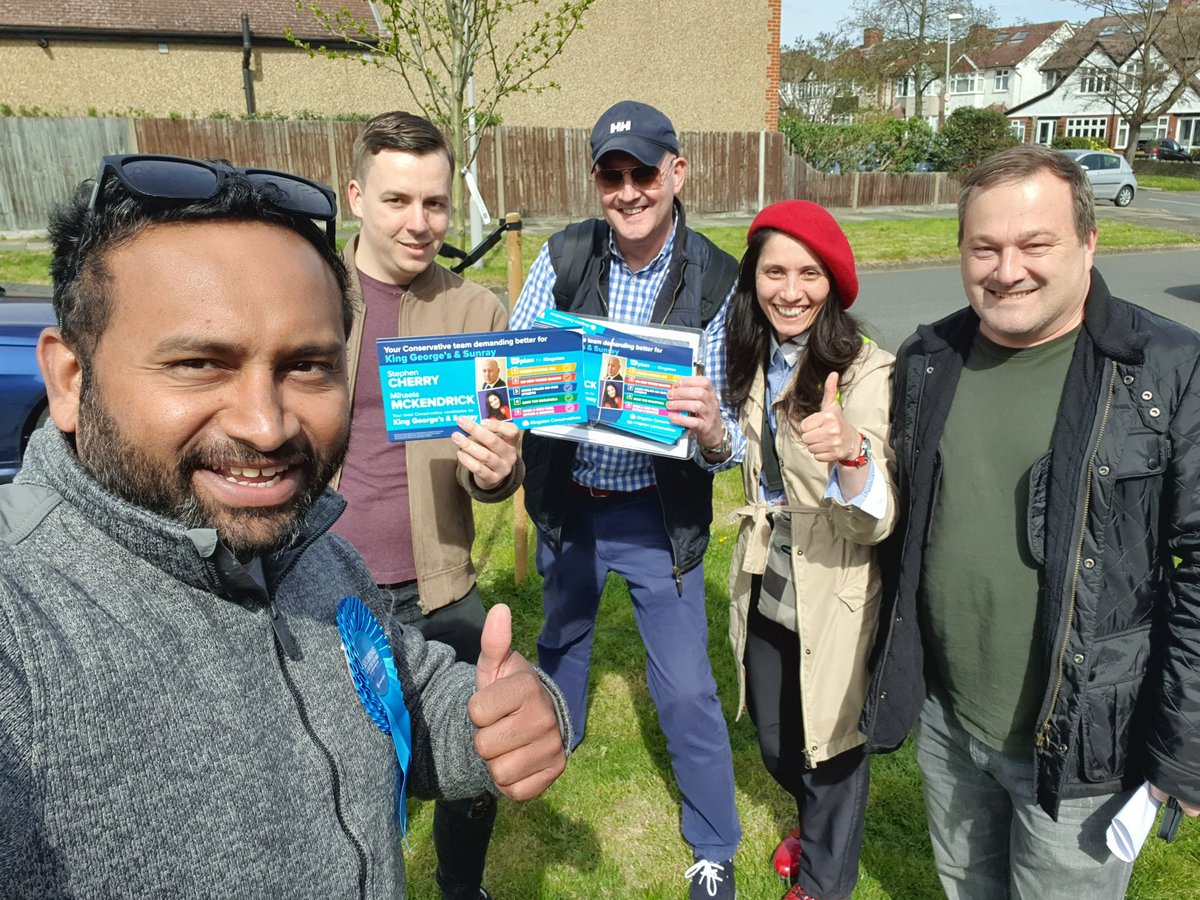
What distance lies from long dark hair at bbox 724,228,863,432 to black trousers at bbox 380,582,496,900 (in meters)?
1.18

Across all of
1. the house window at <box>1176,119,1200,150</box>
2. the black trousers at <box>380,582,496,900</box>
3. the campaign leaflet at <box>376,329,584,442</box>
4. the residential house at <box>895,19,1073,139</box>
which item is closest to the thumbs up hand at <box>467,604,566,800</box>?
the campaign leaflet at <box>376,329,584,442</box>

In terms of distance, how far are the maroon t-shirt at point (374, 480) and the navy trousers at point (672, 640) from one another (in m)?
0.72

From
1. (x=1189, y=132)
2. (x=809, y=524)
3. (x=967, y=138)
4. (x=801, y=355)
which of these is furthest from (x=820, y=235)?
(x=1189, y=132)

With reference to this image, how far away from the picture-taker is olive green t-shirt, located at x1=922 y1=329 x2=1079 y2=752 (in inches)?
81.7

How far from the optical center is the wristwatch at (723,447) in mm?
2688

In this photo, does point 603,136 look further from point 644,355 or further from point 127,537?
point 127,537

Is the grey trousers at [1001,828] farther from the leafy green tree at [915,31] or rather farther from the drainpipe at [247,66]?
the leafy green tree at [915,31]

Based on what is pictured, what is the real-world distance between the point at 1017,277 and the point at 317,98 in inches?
937

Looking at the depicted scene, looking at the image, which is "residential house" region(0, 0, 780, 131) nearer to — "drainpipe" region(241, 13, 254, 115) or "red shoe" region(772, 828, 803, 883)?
"drainpipe" region(241, 13, 254, 115)

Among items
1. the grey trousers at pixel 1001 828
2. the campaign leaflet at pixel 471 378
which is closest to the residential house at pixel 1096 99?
the grey trousers at pixel 1001 828

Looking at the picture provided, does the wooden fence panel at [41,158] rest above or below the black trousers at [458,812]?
above

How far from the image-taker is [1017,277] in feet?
6.64

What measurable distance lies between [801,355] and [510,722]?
172cm

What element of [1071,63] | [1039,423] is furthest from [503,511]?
[1071,63]
